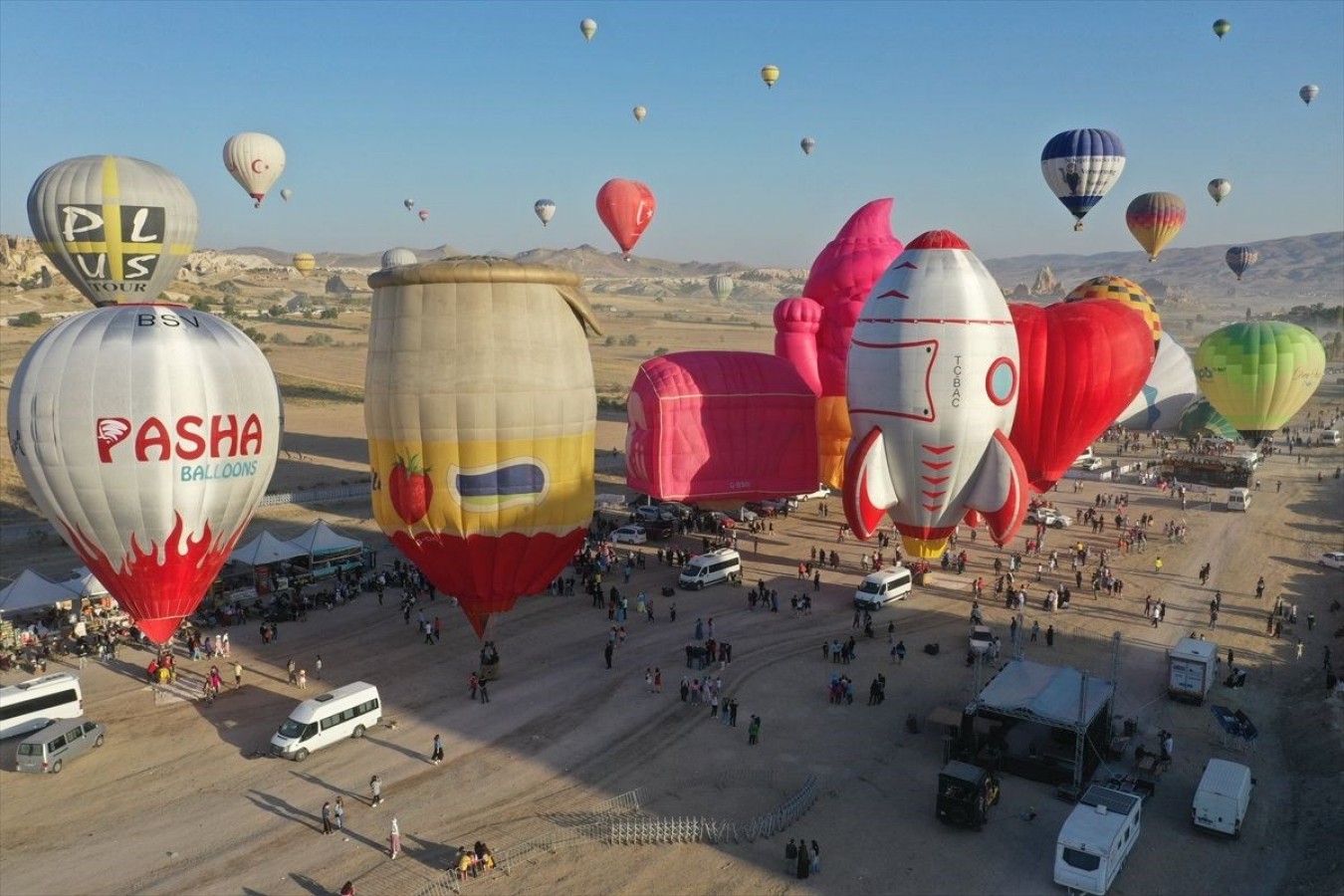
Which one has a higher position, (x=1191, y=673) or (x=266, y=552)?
(x=266, y=552)

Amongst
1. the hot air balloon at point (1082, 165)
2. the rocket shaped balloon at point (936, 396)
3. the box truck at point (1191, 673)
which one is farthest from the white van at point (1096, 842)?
the hot air balloon at point (1082, 165)

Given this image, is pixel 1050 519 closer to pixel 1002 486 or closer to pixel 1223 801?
pixel 1002 486

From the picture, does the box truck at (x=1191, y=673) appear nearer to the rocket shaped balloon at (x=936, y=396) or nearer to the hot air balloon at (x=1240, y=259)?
the rocket shaped balloon at (x=936, y=396)

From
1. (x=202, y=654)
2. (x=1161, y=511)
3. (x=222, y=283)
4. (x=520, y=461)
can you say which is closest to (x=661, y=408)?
(x=520, y=461)

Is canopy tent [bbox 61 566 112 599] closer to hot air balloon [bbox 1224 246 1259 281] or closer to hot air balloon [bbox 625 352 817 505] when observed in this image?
hot air balloon [bbox 625 352 817 505]

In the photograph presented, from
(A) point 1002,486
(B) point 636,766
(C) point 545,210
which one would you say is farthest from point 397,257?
(B) point 636,766

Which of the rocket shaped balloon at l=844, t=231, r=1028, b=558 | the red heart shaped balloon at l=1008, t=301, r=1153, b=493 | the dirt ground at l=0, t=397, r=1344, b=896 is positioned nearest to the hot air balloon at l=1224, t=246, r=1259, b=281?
the dirt ground at l=0, t=397, r=1344, b=896

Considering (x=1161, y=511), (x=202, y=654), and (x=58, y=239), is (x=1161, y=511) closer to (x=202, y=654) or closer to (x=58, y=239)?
(x=202, y=654)

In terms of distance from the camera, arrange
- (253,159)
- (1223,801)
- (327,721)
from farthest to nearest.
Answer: (253,159) < (327,721) < (1223,801)
